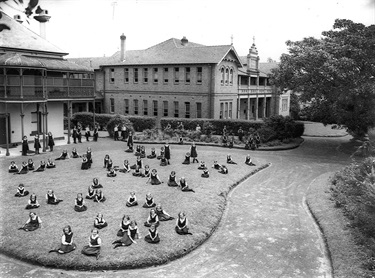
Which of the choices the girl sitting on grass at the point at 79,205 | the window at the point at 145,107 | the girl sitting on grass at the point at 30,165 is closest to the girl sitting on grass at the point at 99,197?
the girl sitting on grass at the point at 79,205

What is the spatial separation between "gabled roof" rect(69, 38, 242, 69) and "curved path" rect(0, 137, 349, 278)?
2272 cm

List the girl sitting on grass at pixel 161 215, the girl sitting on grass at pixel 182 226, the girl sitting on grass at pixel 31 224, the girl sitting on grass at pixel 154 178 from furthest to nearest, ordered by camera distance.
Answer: the girl sitting on grass at pixel 154 178
the girl sitting on grass at pixel 161 215
the girl sitting on grass at pixel 182 226
the girl sitting on grass at pixel 31 224

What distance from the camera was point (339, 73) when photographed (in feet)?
94.0

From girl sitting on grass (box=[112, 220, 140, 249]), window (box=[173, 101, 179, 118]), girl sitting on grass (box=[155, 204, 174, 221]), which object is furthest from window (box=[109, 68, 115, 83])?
girl sitting on grass (box=[112, 220, 140, 249])

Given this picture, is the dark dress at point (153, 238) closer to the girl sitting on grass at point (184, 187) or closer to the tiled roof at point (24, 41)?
the girl sitting on grass at point (184, 187)

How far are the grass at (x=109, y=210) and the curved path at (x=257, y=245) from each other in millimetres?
416

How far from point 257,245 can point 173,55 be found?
35.3 m

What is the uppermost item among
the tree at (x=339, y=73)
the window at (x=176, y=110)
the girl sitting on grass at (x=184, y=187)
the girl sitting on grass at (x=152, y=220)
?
the tree at (x=339, y=73)

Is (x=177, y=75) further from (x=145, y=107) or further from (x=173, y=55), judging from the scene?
(x=145, y=107)

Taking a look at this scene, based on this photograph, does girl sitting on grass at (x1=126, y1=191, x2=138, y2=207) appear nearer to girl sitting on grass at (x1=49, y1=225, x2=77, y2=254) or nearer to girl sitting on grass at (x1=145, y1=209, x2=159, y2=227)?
girl sitting on grass at (x1=145, y1=209, x2=159, y2=227)

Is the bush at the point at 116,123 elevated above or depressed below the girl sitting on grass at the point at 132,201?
above

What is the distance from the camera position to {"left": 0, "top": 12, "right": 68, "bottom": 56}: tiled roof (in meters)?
32.5

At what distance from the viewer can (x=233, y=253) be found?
543 inches

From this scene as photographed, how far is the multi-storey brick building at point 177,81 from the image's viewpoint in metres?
43.9
